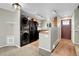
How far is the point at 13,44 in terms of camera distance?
2266 mm

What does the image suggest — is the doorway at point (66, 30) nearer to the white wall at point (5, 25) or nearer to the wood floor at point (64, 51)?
the wood floor at point (64, 51)

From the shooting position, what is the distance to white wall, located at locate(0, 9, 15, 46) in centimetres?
209

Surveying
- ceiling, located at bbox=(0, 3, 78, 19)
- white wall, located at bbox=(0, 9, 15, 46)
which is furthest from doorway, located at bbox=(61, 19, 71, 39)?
white wall, located at bbox=(0, 9, 15, 46)

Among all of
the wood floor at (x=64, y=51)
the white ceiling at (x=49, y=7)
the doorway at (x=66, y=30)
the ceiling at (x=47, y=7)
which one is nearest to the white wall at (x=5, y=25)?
the ceiling at (x=47, y=7)

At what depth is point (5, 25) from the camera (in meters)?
2.26

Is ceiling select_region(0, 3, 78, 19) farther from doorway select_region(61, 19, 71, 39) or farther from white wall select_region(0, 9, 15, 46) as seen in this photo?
doorway select_region(61, 19, 71, 39)

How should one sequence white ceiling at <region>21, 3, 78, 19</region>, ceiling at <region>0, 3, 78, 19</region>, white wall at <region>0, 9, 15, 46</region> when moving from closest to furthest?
ceiling at <region>0, 3, 78, 19</region> → white ceiling at <region>21, 3, 78, 19</region> → white wall at <region>0, 9, 15, 46</region>

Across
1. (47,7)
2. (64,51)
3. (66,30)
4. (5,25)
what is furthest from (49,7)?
(66,30)

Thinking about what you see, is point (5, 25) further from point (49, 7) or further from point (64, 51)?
point (64, 51)

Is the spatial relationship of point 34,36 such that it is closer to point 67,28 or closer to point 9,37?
point 9,37

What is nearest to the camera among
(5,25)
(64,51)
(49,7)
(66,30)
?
(64,51)

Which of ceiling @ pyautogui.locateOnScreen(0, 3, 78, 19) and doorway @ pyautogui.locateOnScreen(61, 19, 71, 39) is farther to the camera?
doorway @ pyautogui.locateOnScreen(61, 19, 71, 39)

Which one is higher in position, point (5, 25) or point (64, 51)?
point (5, 25)

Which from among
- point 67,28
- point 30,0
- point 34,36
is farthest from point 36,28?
point 30,0
